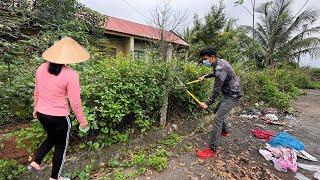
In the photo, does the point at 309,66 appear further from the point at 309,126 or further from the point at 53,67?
the point at 53,67

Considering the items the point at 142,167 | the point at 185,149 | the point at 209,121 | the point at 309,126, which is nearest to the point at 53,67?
the point at 142,167

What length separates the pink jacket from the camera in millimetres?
2969

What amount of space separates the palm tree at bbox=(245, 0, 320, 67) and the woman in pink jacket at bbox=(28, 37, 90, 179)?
18120mm

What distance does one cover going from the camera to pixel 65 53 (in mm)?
3057

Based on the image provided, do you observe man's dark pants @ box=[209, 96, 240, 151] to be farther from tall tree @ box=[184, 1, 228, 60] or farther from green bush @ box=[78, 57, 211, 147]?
tall tree @ box=[184, 1, 228, 60]

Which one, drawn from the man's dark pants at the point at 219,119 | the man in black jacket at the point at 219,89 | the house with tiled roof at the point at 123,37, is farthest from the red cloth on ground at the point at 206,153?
the house with tiled roof at the point at 123,37

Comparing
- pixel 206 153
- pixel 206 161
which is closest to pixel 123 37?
pixel 206 153

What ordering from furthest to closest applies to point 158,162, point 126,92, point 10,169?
point 126,92 → point 158,162 → point 10,169

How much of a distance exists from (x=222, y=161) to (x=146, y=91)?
1.74 metres

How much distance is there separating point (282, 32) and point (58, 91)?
1953cm

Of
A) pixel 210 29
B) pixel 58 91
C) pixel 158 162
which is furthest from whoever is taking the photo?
pixel 210 29

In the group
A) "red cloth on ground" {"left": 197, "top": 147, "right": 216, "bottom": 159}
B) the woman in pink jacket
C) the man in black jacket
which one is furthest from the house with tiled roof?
the woman in pink jacket

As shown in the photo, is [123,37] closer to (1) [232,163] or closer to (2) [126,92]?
(2) [126,92]

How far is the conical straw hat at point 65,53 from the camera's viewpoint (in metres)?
2.98
